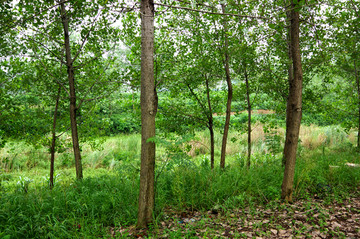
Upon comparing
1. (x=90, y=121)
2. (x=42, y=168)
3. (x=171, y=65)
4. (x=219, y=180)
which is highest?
(x=171, y=65)

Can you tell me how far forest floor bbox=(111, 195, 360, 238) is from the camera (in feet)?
10.5

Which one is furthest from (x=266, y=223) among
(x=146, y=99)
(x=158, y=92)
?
(x=158, y=92)

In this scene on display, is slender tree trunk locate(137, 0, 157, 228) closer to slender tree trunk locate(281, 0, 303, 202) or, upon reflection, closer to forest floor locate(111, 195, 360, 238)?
forest floor locate(111, 195, 360, 238)

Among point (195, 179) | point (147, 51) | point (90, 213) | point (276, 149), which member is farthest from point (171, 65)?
point (276, 149)

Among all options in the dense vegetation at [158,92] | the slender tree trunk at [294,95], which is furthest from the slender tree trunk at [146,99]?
the slender tree trunk at [294,95]

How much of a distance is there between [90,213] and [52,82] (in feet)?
10.6

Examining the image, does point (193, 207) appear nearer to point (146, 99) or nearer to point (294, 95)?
point (146, 99)

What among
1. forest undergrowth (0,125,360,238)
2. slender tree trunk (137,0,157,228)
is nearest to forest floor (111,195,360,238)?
forest undergrowth (0,125,360,238)

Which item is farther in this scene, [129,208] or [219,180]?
[219,180]

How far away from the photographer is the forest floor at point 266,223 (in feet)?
10.5

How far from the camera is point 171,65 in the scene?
17.9 feet

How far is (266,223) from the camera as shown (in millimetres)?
3500

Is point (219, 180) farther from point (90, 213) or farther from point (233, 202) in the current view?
point (90, 213)

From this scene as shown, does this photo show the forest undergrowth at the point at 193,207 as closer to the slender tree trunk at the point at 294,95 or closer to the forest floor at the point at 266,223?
the forest floor at the point at 266,223
